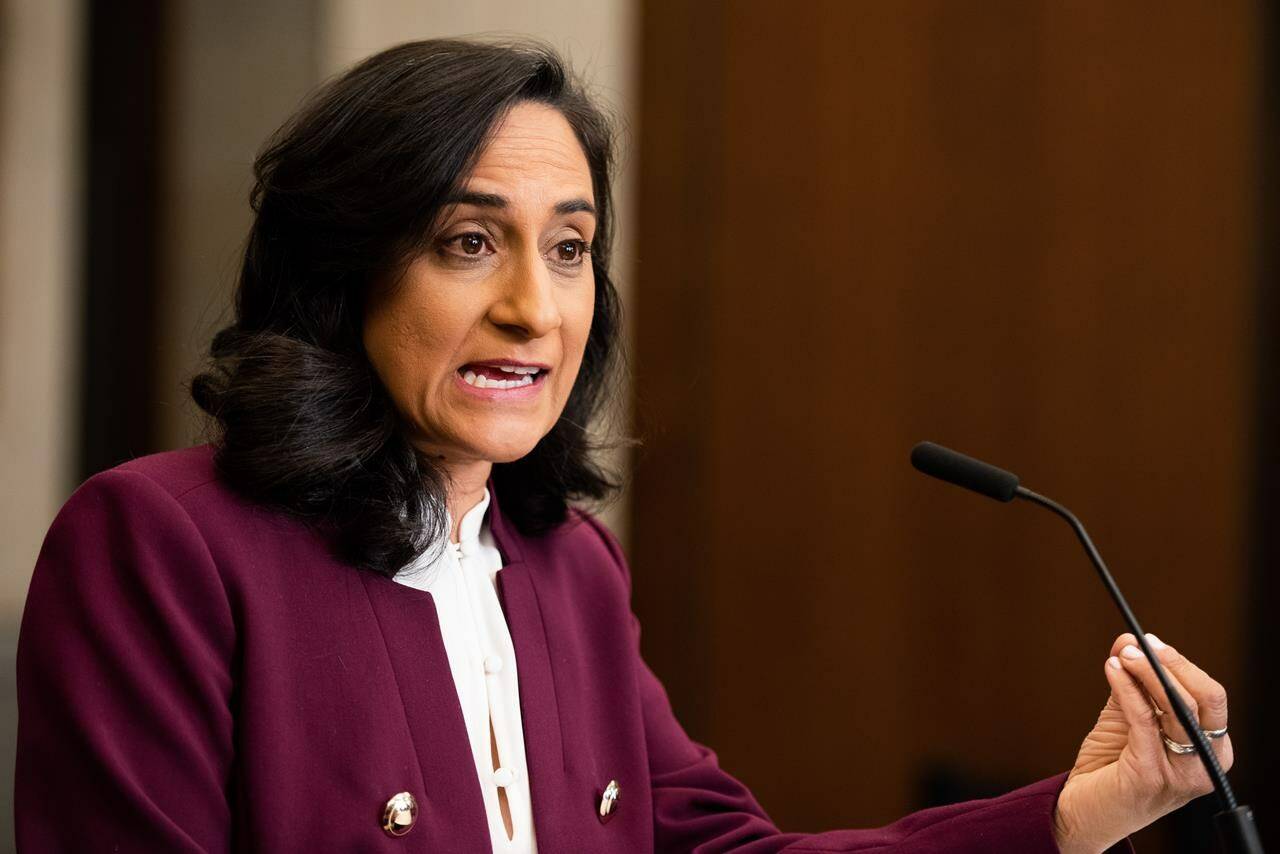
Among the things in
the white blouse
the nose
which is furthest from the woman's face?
the white blouse

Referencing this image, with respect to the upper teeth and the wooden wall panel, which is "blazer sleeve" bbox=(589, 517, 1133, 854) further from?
the wooden wall panel

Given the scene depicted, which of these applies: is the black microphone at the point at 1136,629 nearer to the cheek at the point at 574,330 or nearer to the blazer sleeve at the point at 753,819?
the blazer sleeve at the point at 753,819

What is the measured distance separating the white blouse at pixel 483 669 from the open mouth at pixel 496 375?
165mm

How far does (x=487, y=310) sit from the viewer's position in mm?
1362

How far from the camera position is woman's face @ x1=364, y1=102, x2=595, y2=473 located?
135 centimetres

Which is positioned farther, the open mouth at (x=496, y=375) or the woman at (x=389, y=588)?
the open mouth at (x=496, y=375)

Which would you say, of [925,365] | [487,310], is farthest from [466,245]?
[925,365]

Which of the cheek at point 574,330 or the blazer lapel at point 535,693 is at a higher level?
the cheek at point 574,330

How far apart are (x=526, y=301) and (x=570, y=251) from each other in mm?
124

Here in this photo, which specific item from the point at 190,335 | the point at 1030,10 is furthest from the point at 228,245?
the point at 1030,10

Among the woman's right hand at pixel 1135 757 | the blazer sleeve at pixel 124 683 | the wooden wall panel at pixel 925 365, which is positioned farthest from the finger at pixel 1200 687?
the wooden wall panel at pixel 925 365

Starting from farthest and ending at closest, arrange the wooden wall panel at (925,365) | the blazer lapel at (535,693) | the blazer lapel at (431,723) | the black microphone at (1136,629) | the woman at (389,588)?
the wooden wall panel at (925,365)
the blazer lapel at (535,693)
the blazer lapel at (431,723)
the woman at (389,588)
the black microphone at (1136,629)

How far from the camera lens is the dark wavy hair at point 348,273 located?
134cm

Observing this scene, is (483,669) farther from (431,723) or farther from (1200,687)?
(1200,687)
